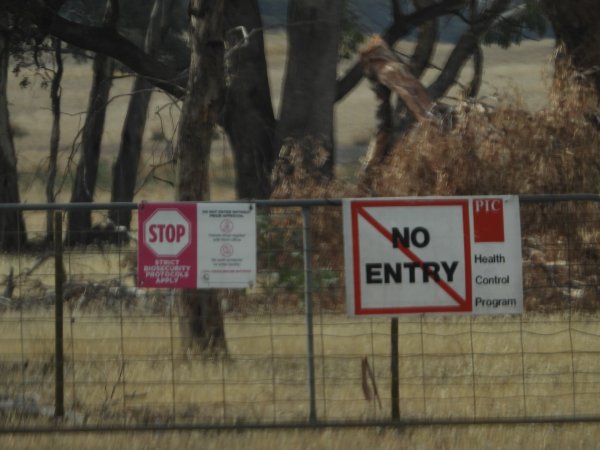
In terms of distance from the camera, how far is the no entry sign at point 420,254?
7672 millimetres

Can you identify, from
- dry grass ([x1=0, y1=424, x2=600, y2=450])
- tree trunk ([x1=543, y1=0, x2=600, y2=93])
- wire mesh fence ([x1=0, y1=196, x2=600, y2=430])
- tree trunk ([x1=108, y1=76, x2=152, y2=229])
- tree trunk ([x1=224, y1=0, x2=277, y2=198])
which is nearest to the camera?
dry grass ([x1=0, y1=424, x2=600, y2=450])

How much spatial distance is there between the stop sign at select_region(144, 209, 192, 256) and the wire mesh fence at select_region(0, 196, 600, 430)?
0.32 meters

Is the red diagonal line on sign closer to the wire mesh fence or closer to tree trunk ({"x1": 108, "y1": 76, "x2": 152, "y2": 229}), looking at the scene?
the wire mesh fence

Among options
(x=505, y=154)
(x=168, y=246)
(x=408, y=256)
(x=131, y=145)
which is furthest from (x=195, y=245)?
(x=131, y=145)

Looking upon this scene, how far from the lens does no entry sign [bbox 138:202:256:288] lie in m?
7.66

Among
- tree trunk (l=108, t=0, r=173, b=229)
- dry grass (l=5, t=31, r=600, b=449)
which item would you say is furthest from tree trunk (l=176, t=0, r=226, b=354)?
tree trunk (l=108, t=0, r=173, b=229)

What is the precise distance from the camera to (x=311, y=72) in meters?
18.3

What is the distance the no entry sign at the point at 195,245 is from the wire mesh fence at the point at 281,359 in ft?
0.83

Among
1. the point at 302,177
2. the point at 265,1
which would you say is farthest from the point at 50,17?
the point at 265,1

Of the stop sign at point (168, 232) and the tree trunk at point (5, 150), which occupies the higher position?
the tree trunk at point (5, 150)

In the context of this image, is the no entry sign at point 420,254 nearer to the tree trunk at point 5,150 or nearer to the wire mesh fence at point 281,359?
the wire mesh fence at point 281,359

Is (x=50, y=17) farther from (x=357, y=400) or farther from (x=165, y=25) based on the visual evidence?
(x=357, y=400)

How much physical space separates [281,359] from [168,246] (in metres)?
1.97

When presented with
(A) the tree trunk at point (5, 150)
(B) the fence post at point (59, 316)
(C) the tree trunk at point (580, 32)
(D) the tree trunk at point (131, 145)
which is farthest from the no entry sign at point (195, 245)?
(D) the tree trunk at point (131, 145)
